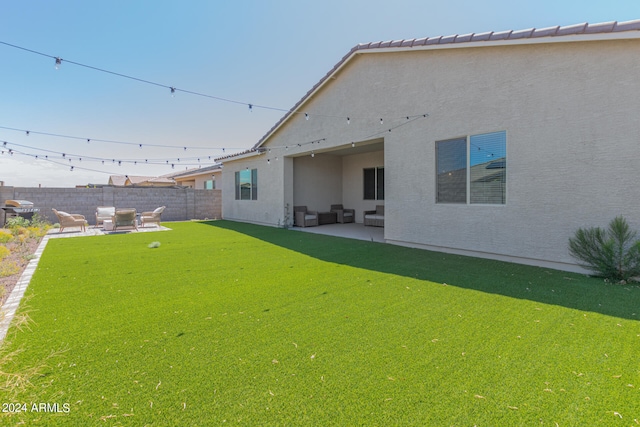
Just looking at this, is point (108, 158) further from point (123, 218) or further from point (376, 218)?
point (376, 218)

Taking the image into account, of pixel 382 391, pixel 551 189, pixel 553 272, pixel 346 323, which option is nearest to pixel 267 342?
pixel 346 323

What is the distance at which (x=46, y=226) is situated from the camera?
1270 centimetres

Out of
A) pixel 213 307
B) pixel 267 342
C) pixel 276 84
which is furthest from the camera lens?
pixel 276 84

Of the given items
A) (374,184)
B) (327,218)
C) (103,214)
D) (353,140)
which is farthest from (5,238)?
(374,184)

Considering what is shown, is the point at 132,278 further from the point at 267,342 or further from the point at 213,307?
the point at 267,342

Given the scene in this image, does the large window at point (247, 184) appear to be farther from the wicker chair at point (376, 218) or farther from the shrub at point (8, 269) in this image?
the shrub at point (8, 269)

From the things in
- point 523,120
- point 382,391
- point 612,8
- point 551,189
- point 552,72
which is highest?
point 612,8

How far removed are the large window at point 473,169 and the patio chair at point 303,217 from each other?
6707 mm

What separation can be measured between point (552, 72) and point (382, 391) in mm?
6570

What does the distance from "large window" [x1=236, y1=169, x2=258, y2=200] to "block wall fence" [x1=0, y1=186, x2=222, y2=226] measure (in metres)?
3.71

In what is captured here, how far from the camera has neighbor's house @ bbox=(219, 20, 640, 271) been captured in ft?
17.2

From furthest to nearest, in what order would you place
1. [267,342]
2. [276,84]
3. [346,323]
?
[276,84] < [346,323] < [267,342]

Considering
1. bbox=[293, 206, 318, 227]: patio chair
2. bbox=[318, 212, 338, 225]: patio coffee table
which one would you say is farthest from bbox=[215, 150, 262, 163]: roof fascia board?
bbox=[318, 212, 338, 225]: patio coffee table

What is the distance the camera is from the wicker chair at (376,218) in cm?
1281
